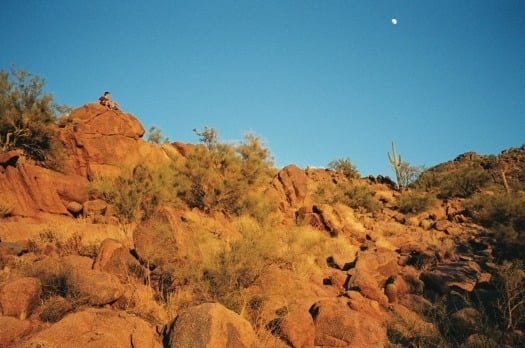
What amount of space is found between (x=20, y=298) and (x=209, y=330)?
2778 millimetres

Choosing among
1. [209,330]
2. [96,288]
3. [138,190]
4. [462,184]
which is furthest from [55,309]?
[462,184]

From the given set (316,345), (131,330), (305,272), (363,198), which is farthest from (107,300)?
(363,198)

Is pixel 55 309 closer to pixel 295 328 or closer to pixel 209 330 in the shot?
pixel 209 330

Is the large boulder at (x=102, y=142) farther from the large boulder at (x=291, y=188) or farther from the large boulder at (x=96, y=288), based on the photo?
the large boulder at (x=96, y=288)

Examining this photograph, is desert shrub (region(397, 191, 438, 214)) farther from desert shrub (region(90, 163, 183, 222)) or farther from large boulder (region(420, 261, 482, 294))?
desert shrub (region(90, 163, 183, 222))

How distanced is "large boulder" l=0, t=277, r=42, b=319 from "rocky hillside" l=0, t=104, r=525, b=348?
0.01m

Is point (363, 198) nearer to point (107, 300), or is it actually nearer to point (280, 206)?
point (280, 206)

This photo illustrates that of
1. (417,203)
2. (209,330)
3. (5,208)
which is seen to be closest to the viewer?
(209,330)

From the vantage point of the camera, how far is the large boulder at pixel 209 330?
4262 millimetres

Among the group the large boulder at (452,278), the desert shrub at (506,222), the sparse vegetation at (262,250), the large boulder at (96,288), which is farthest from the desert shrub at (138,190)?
the desert shrub at (506,222)

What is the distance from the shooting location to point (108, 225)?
10.2m

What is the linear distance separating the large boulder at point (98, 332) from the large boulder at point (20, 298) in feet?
2.46

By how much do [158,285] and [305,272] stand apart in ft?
12.8

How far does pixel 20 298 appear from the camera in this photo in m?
4.75
